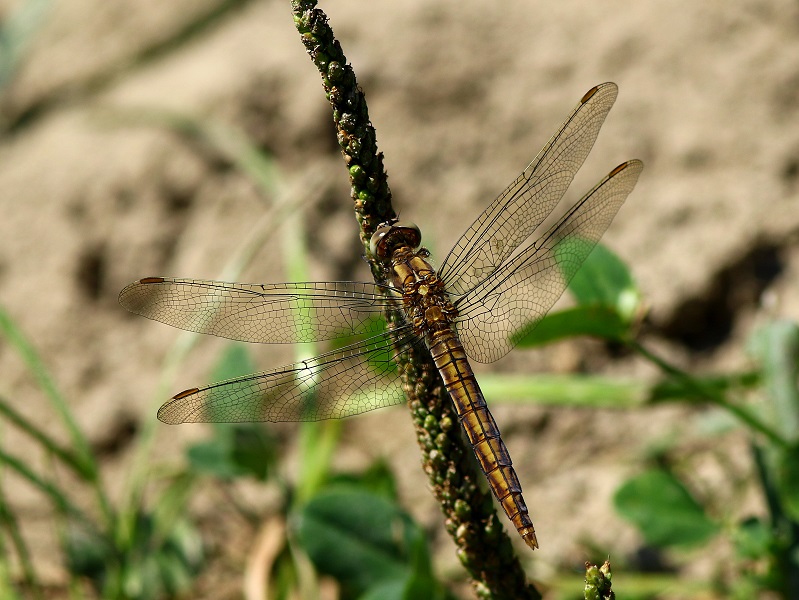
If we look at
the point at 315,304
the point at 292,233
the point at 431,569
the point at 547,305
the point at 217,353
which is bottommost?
the point at 431,569

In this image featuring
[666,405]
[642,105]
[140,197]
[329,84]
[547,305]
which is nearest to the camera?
[329,84]

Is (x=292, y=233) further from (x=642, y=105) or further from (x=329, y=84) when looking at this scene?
(x=329, y=84)

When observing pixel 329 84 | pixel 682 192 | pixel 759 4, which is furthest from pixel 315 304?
pixel 759 4

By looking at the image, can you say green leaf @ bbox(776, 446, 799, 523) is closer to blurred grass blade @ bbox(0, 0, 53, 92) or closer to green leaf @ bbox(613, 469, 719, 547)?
green leaf @ bbox(613, 469, 719, 547)

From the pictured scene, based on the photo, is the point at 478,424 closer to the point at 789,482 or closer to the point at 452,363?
the point at 452,363

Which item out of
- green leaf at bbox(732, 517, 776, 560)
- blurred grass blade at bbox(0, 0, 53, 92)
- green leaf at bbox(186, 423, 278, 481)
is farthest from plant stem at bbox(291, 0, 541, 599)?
blurred grass blade at bbox(0, 0, 53, 92)

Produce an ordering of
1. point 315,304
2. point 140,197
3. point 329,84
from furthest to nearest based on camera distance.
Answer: point 140,197
point 315,304
point 329,84

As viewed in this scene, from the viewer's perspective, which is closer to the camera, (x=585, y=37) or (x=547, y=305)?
(x=547, y=305)
